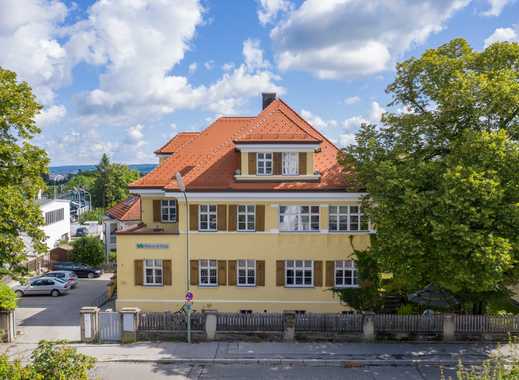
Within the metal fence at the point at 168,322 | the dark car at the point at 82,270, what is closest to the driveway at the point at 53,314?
the dark car at the point at 82,270

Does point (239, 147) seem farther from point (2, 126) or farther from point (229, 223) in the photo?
point (2, 126)

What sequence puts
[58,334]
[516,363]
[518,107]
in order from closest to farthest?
[516,363]
[518,107]
[58,334]

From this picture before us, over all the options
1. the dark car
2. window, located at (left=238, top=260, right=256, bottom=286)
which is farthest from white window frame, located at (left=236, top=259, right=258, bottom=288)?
the dark car

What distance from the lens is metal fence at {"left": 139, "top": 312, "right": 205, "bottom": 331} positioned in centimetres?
2002

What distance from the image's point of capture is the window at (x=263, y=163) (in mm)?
23594

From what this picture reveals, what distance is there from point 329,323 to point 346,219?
5850 millimetres

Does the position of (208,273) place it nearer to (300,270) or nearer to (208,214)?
(208,214)

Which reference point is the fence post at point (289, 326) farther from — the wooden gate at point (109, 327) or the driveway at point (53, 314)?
the driveway at point (53, 314)

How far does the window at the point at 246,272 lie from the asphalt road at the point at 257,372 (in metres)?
6.45

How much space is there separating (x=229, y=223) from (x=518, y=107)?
46.5ft

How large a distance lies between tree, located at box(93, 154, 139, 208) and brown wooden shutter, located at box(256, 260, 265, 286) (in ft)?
257

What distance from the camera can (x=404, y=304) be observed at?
23.2 meters

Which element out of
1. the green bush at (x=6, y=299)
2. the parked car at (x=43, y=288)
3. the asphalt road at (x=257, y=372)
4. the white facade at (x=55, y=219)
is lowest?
the asphalt road at (x=257, y=372)

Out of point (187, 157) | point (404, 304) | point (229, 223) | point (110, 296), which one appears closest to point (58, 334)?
point (110, 296)
